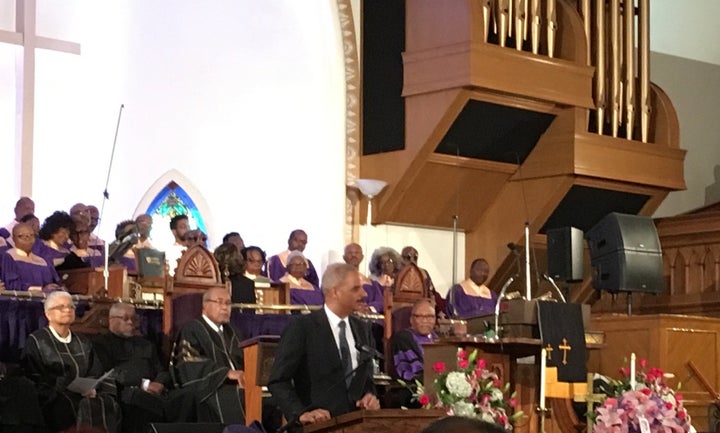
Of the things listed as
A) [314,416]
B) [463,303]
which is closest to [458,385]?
[314,416]

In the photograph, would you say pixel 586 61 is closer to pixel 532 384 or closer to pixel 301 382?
pixel 532 384

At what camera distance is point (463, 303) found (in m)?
13.1

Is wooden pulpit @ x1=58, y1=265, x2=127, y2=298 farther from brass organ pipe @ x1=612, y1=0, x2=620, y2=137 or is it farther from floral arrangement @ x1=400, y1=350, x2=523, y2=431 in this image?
brass organ pipe @ x1=612, y1=0, x2=620, y2=137

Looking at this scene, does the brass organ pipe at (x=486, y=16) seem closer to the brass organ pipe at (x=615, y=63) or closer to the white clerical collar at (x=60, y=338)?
the brass organ pipe at (x=615, y=63)

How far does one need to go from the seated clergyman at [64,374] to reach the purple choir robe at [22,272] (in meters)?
1.22

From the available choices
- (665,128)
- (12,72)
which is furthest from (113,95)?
(665,128)

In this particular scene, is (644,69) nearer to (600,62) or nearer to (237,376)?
(600,62)

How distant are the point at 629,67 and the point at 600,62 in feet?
1.38

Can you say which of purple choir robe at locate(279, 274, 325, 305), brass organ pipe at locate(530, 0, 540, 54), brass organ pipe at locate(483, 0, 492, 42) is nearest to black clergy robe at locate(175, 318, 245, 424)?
purple choir robe at locate(279, 274, 325, 305)

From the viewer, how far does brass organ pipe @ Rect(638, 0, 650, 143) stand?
14680mm

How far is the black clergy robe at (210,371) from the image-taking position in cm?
965

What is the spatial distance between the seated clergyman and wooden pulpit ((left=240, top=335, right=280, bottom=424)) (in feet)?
2.91

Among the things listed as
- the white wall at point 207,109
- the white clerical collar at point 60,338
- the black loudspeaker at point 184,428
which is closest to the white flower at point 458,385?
the black loudspeaker at point 184,428

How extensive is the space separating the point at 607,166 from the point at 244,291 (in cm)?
465
